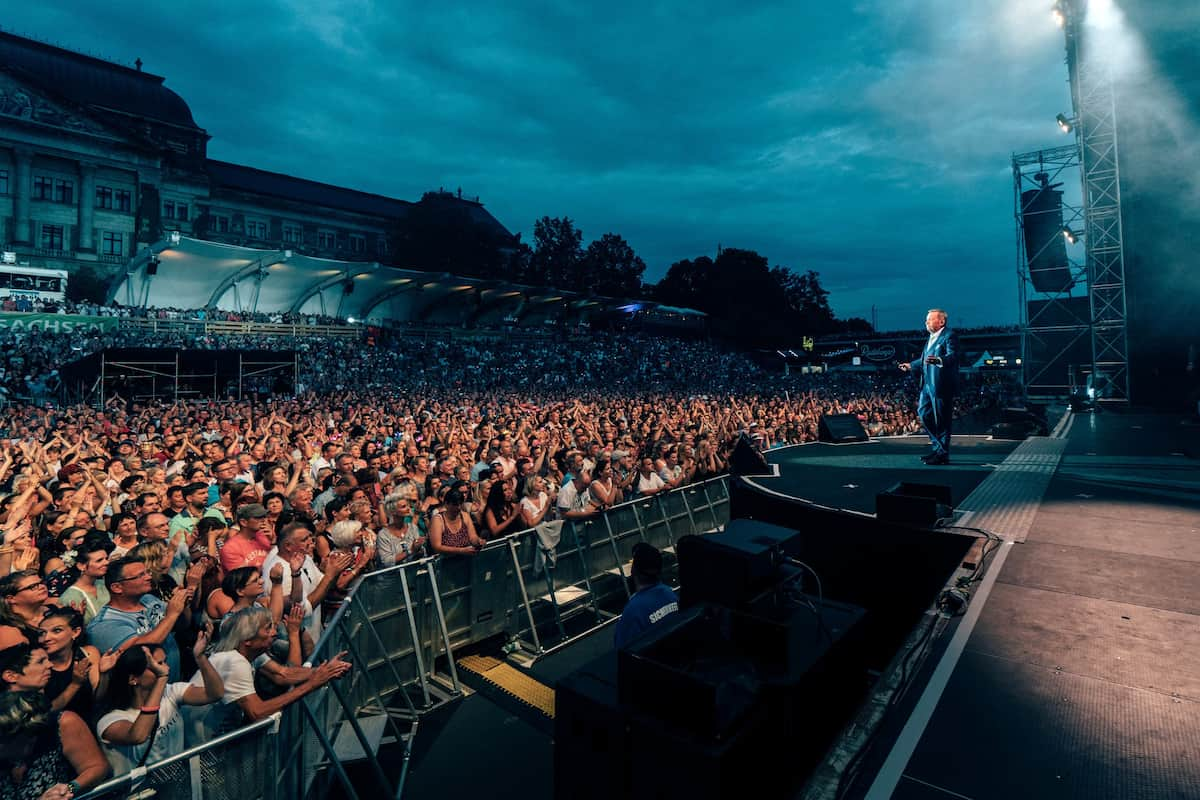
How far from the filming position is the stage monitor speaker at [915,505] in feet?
20.2

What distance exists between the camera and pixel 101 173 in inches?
1977

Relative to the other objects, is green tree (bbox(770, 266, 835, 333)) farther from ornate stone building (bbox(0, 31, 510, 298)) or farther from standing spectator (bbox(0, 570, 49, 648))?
standing spectator (bbox(0, 570, 49, 648))

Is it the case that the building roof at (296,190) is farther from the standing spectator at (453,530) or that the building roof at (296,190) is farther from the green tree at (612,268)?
the standing spectator at (453,530)

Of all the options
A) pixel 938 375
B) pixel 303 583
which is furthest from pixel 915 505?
pixel 303 583

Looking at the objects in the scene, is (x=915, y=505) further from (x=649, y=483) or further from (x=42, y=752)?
(x=42, y=752)

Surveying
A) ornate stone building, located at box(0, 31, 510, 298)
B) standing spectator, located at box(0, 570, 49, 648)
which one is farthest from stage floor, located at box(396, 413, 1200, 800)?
ornate stone building, located at box(0, 31, 510, 298)

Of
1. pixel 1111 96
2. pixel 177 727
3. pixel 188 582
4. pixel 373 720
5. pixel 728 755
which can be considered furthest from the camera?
pixel 1111 96

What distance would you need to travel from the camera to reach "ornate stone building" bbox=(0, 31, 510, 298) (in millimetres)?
46344

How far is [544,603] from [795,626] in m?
4.65

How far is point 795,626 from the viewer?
139 inches

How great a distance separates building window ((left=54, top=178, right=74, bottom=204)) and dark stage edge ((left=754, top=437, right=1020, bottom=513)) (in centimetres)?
6270

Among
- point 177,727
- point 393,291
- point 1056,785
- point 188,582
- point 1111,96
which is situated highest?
point 1111,96

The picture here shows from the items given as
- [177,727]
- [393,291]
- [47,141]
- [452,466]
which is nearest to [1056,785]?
[177,727]

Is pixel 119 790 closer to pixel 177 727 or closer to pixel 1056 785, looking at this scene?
pixel 177 727
